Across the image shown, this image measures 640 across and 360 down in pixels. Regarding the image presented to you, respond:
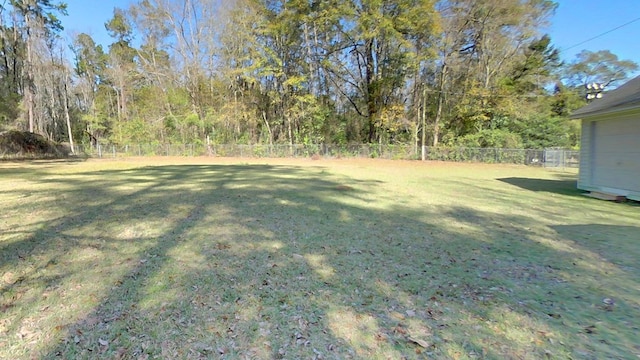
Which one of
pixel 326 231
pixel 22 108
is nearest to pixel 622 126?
pixel 326 231

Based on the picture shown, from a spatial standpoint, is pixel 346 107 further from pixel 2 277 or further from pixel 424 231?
pixel 2 277

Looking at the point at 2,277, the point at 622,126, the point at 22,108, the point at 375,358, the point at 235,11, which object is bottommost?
the point at 375,358

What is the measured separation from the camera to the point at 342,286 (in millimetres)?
2865

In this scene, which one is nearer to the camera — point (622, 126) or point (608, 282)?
point (608, 282)

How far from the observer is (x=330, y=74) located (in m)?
24.9

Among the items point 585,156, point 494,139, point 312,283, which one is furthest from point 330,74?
point 312,283

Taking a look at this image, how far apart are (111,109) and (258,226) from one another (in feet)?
120

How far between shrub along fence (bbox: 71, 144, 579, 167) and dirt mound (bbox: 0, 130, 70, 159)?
4874mm

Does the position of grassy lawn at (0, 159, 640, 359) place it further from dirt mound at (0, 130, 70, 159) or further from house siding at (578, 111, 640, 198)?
dirt mound at (0, 130, 70, 159)

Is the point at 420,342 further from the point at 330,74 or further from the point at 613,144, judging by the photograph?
the point at 330,74

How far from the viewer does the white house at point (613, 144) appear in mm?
7160

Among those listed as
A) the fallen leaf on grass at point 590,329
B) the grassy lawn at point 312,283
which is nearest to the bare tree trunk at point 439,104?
the grassy lawn at point 312,283

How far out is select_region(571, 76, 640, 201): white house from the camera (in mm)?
7160

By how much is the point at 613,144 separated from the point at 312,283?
881cm
